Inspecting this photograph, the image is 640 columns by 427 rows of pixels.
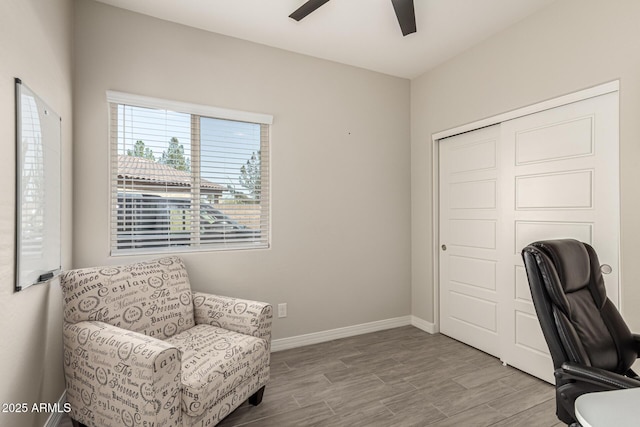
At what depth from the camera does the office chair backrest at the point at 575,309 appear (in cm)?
145

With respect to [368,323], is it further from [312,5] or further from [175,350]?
[312,5]

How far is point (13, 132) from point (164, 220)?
1.30 meters

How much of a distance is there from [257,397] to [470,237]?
2323 mm

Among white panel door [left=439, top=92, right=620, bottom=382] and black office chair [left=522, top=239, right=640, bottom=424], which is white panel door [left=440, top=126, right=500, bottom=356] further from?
black office chair [left=522, top=239, right=640, bottom=424]

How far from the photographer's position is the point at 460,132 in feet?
10.6

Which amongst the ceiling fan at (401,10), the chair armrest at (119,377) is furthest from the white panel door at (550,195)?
the chair armrest at (119,377)

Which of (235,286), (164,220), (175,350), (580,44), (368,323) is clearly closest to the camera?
(175,350)

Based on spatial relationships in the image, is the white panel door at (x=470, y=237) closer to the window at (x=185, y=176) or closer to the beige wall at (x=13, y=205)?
the window at (x=185, y=176)

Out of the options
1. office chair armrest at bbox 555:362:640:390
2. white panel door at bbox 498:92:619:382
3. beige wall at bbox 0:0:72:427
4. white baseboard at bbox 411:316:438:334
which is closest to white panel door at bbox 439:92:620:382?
white panel door at bbox 498:92:619:382

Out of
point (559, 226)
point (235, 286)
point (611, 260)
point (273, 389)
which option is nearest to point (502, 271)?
point (559, 226)

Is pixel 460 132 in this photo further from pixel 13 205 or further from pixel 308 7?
pixel 13 205

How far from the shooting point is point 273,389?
239cm

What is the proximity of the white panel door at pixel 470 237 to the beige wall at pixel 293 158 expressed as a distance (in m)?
0.48

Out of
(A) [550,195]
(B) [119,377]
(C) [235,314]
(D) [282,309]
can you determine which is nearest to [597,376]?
(A) [550,195]
